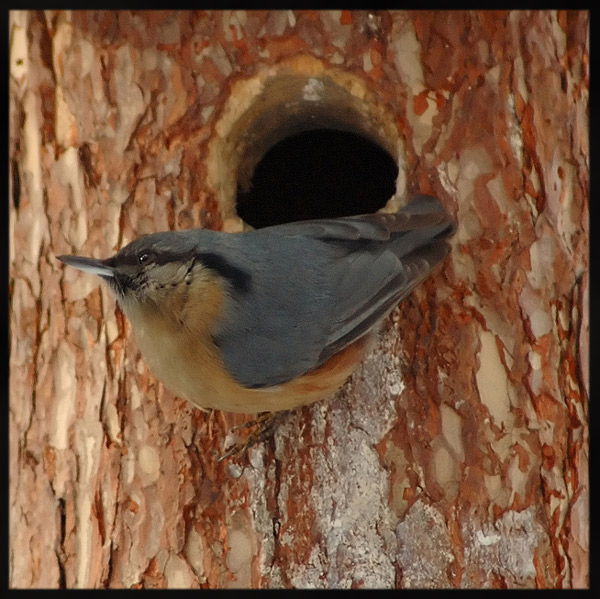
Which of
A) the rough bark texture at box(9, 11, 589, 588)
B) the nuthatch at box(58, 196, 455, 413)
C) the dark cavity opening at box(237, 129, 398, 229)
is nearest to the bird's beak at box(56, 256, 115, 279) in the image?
the nuthatch at box(58, 196, 455, 413)

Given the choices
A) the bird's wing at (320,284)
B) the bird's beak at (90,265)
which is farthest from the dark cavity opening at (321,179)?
the bird's beak at (90,265)

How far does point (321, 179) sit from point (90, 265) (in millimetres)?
1196

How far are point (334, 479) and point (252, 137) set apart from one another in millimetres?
929

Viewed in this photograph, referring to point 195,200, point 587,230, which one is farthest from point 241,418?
point 587,230

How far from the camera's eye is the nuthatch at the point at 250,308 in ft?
6.26

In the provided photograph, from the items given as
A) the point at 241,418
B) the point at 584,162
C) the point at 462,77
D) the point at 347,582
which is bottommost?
the point at 347,582

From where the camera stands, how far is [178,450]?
6.92 feet

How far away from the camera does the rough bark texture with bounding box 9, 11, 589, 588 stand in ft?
6.71

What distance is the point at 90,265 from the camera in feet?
6.25

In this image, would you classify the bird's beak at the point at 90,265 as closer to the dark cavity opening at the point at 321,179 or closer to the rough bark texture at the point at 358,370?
the rough bark texture at the point at 358,370

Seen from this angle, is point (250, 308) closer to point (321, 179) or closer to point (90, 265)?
point (90, 265)

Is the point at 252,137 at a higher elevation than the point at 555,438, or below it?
higher

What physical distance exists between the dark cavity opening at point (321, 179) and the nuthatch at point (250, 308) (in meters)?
0.75

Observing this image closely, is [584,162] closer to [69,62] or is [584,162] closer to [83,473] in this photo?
[69,62]
